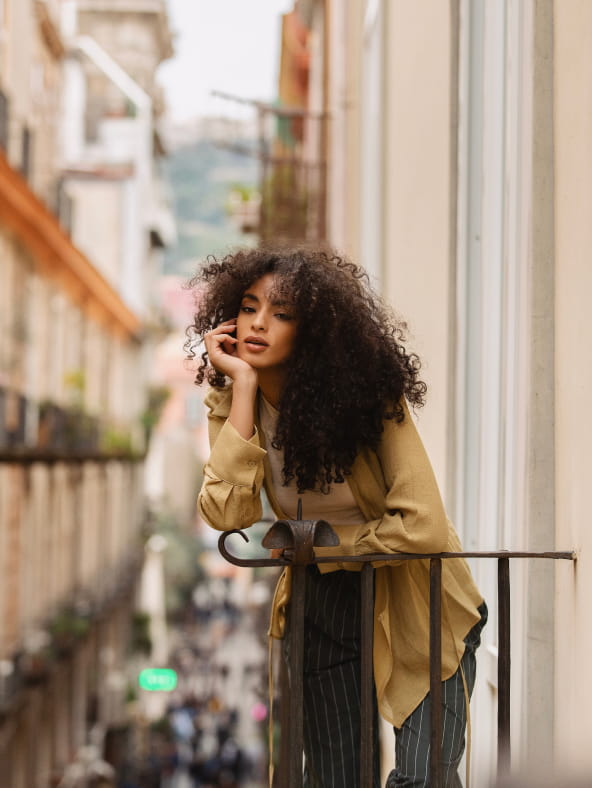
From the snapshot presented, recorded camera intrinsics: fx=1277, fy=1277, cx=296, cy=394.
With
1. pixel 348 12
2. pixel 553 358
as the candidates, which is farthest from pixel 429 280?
pixel 348 12

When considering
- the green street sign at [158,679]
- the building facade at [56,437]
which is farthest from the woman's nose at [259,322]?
the green street sign at [158,679]

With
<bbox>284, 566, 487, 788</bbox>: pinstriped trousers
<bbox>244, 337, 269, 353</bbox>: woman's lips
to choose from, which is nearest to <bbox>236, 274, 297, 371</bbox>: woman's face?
<bbox>244, 337, 269, 353</bbox>: woman's lips

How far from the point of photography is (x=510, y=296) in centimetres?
378

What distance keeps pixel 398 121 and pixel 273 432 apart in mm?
4158

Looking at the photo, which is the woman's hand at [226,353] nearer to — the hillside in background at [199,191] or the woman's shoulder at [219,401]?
the woman's shoulder at [219,401]

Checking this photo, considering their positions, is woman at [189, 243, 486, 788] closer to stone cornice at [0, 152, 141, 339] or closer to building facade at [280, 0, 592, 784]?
building facade at [280, 0, 592, 784]

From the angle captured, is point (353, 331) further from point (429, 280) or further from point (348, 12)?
point (348, 12)

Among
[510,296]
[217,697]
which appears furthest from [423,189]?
[217,697]

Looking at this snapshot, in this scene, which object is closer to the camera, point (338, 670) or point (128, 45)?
point (338, 670)

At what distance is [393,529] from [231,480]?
1.27 ft

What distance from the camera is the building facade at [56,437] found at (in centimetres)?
1953

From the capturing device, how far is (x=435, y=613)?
9.38 feet

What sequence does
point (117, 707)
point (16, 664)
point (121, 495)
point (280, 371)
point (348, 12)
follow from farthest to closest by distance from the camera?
point (121, 495)
point (117, 707)
point (16, 664)
point (348, 12)
point (280, 371)

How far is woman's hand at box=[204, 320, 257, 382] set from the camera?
9.88 ft
